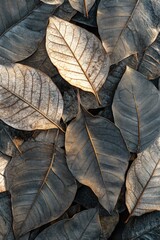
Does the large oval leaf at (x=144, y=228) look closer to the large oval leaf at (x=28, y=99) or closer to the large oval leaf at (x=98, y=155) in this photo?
the large oval leaf at (x=98, y=155)

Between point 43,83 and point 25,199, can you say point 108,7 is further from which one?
point 25,199

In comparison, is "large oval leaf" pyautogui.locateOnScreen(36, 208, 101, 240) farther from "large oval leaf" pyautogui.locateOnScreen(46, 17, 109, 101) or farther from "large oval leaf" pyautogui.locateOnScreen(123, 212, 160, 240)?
"large oval leaf" pyautogui.locateOnScreen(46, 17, 109, 101)

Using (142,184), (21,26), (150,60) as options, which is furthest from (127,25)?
(142,184)

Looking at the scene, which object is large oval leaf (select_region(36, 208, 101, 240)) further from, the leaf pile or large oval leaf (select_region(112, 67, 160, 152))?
large oval leaf (select_region(112, 67, 160, 152))

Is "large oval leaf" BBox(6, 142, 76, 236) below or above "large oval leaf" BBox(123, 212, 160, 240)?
above

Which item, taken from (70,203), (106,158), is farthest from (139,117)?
(70,203)

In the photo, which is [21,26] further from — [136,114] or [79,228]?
[79,228]

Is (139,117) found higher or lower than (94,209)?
higher

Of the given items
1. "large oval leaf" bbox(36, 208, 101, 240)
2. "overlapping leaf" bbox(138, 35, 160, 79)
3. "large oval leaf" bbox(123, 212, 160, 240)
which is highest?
"overlapping leaf" bbox(138, 35, 160, 79)

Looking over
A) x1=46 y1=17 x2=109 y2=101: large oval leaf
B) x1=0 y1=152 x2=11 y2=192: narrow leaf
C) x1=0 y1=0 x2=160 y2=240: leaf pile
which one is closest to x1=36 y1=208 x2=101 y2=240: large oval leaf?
x1=0 y1=0 x2=160 y2=240: leaf pile
